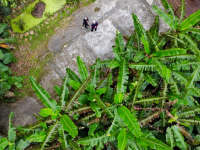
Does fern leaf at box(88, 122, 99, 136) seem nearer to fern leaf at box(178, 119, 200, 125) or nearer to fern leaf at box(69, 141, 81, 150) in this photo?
fern leaf at box(69, 141, 81, 150)

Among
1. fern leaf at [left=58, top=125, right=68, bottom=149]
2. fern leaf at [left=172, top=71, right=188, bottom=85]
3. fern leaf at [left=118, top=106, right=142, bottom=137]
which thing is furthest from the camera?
fern leaf at [left=172, top=71, right=188, bottom=85]

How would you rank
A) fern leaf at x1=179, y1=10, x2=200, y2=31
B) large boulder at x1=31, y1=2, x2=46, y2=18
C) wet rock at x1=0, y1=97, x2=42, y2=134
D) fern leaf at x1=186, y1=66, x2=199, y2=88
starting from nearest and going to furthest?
→ fern leaf at x1=179, y1=10, x2=200, y2=31 < fern leaf at x1=186, y1=66, x2=199, y2=88 < wet rock at x1=0, y1=97, x2=42, y2=134 < large boulder at x1=31, y1=2, x2=46, y2=18

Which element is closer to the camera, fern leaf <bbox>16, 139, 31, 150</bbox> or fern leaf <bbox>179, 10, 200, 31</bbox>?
fern leaf <bbox>16, 139, 31, 150</bbox>

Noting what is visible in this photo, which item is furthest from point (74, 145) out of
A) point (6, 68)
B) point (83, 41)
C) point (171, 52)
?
point (83, 41)

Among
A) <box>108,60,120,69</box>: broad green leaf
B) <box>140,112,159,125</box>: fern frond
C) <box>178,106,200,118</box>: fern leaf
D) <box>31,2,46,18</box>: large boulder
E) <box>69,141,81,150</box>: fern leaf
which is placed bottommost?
<box>178,106,200,118</box>: fern leaf

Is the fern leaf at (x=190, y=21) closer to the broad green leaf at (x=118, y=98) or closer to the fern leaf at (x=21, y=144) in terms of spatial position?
the broad green leaf at (x=118, y=98)

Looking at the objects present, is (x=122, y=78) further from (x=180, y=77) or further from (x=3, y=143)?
(x=3, y=143)

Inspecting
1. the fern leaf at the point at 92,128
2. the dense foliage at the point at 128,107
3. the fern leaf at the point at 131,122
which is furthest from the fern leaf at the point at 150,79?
the fern leaf at the point at 92,128

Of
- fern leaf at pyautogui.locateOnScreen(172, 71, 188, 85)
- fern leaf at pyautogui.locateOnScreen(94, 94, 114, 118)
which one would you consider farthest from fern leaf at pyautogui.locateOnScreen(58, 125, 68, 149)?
fern leaf at pyautogui.locateOnScreen(172, 71, 188, 85)
